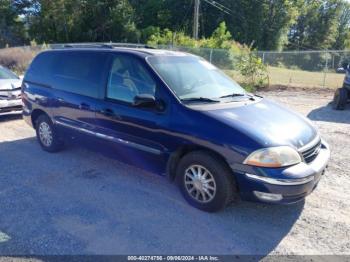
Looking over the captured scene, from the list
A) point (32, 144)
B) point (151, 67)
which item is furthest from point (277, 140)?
point (32, 144)

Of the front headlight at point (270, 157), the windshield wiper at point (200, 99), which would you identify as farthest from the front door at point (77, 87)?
the front headlight at point (270, 157)

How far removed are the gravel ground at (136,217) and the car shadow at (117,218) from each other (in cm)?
1

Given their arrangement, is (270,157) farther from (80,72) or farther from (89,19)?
(89,19)

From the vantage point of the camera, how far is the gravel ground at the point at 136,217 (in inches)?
135

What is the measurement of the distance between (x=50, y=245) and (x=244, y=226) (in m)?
1.99

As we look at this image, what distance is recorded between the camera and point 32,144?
21.6ft

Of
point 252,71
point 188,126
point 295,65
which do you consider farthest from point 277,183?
point 295,65

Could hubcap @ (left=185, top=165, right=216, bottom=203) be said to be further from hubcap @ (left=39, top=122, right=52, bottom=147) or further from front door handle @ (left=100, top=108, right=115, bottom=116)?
hubcap @ (left=39, top=122, right=52, bottom=147)

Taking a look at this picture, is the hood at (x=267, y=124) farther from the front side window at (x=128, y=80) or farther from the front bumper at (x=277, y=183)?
the front side window at (x=128, y=80)

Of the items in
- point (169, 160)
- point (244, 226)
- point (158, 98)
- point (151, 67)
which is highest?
point (151, 67)

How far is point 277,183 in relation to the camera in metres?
3.54

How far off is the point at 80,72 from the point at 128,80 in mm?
1078

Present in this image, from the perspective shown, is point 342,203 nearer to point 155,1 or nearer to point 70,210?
point 70,210

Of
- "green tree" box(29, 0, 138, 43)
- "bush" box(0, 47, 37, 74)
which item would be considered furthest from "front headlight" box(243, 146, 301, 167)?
"green tree" box(29, 0, 138, 43)
